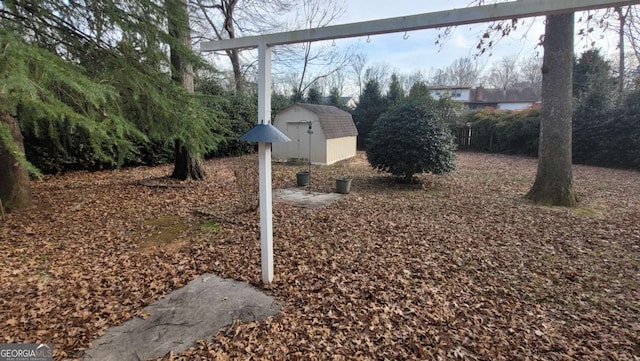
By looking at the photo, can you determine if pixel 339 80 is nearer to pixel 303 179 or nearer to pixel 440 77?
pixel 440 77

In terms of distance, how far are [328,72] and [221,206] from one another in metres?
19.6

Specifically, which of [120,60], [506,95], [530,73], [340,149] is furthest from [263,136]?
[530,73]

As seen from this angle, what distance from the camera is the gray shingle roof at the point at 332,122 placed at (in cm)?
1175

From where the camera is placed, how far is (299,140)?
12.0 metres

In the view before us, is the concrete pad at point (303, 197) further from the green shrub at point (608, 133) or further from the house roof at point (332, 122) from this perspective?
the green shrub at point (608, 133)

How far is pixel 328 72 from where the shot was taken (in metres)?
23.1

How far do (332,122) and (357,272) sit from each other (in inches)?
386

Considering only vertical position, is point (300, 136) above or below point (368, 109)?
below

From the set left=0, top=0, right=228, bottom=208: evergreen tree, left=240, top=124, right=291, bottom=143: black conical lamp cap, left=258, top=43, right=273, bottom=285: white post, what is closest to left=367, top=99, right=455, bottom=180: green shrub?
left=0, top=0, right=228, bottom=208: evergreen tree

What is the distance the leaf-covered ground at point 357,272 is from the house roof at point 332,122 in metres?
6.03

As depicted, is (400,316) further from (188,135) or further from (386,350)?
(188,135)

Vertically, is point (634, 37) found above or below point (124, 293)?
above

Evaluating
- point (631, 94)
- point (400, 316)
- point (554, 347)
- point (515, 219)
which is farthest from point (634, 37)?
point (400, 316)

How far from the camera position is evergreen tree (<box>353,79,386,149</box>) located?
1916 centimetres
